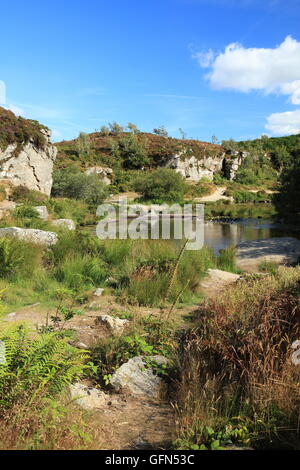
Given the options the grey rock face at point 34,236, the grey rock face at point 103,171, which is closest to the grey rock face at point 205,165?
the grey rock face at point 103,171

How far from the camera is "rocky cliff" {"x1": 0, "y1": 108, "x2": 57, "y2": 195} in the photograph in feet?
76.7

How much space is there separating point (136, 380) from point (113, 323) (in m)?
1.25

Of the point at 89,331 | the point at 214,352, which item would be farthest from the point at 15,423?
the point at 89,331

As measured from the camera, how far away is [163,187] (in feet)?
117

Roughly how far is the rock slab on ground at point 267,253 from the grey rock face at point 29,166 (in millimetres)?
16387

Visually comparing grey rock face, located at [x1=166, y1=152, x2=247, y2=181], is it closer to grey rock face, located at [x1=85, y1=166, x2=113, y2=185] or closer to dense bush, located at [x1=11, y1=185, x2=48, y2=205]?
grey rock face, located at [x1=85, y1=166, x2=113, y2=185]

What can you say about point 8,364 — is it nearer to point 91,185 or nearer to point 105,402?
point 105,402

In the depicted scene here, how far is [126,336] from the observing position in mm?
3852

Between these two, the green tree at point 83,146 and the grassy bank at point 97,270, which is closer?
the grassy bank at point 97,270

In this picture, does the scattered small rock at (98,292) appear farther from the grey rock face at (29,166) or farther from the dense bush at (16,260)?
the grey rock face at (29,166)

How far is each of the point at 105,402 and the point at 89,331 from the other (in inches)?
58.9

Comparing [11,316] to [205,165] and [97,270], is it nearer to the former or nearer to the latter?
[97,270]

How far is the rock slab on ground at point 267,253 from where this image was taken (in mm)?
11242

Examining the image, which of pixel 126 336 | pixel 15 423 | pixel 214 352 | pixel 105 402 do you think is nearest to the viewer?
pixel 15 423
